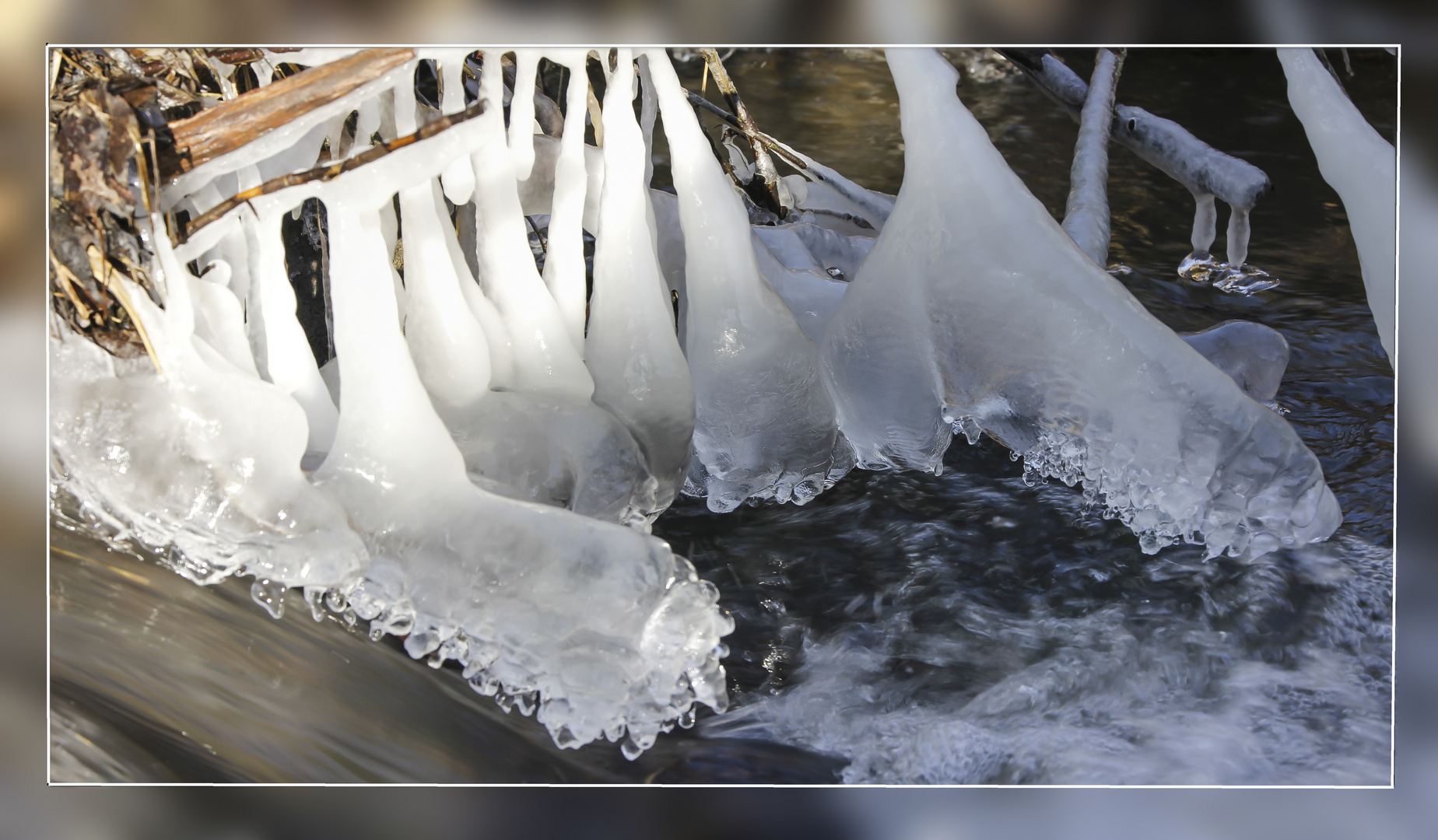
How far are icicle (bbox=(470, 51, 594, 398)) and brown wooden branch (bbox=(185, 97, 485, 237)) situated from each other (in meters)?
0.10

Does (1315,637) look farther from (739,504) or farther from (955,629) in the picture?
(739,504)

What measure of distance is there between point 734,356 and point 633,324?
10 centimetres

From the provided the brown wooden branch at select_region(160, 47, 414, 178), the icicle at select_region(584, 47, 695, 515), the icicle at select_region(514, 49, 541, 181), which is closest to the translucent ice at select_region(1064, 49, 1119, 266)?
the icicle at select_region(584, 47, 695, 515)

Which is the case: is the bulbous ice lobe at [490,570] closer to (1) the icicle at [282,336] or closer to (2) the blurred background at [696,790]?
(1) the icicle at [282,336]

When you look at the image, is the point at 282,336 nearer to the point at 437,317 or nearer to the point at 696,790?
the point at 437,317

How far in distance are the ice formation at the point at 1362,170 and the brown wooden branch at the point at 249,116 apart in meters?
0.86

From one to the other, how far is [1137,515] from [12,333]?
106 centimetres

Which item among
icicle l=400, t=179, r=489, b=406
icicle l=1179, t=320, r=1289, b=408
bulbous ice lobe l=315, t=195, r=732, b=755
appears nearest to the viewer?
bulbous ice lobe l=315, t=195, r=732, b=755

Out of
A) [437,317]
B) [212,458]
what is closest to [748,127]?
[437,317]

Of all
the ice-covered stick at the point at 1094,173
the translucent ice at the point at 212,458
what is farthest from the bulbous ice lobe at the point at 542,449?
the ice-covered stick at the point at 1094,173

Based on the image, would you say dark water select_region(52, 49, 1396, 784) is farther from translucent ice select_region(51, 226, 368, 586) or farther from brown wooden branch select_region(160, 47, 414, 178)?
brown wooden branch select_region(160, 47, 414, 178)

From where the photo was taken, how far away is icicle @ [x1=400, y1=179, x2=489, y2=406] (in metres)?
0.84

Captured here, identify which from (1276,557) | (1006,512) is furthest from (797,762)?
(1276,557)

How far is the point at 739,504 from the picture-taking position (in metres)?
1.02
